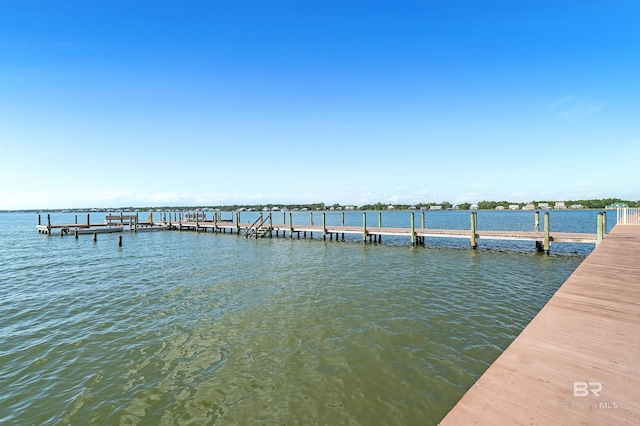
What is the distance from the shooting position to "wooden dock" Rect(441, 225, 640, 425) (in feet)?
10.1

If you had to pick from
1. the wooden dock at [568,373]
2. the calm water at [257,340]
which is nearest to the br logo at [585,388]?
the wooden dock at [568,373]

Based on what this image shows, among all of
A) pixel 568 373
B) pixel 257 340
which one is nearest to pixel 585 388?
pixel 568 373

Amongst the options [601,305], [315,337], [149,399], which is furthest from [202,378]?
[601,305]

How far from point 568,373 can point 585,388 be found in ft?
1.06

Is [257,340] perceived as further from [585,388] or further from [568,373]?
[585,388]

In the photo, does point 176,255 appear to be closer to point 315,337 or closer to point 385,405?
point 315,337

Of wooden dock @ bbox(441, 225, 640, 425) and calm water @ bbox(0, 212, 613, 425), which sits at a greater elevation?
wooden dock @ bbox(441, 225, 640, 425)

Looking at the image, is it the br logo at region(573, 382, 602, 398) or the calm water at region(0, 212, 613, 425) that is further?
the calm water at region(0, 212, 613, 425)

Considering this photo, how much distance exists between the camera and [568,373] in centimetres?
379

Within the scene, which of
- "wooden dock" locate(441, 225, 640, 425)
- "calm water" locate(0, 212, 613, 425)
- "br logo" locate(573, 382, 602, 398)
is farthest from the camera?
"calm water" locate(0, 212, 613, 425)

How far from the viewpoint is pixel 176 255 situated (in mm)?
24641

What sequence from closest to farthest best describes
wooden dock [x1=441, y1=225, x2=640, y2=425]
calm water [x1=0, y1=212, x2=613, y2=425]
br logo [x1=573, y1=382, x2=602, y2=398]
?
wooden dock [x1=441, y1=225, x2=640, y2=425] < br logo [x1=573, y1=382, x2=602, y2=398] < calm water [x1=0, y1=212, x2=613, y2=425]

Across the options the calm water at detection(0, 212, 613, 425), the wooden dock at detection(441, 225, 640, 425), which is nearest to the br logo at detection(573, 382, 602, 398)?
the wooden dock at detection(441, 225, 640, 425)

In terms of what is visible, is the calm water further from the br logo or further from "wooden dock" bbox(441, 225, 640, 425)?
the br logo
